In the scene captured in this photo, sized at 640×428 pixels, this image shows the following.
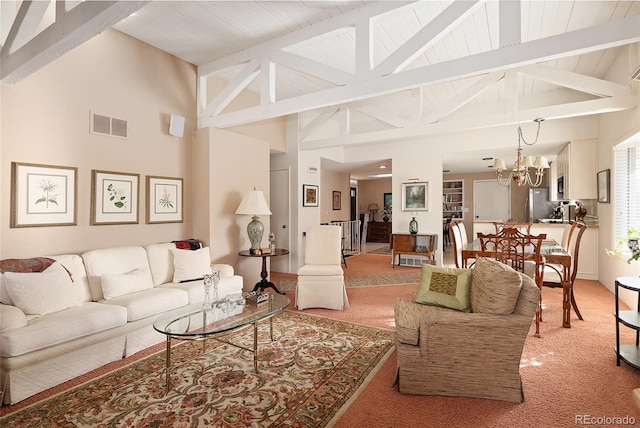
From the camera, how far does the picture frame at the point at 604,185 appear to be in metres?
4.55

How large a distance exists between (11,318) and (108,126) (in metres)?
2.19

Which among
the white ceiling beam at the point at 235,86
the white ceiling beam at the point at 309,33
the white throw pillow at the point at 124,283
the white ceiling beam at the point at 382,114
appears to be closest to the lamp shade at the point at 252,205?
the white ceiling beam at the point at 235,86

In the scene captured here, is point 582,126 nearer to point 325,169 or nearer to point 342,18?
point 342,18

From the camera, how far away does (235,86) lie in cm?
419

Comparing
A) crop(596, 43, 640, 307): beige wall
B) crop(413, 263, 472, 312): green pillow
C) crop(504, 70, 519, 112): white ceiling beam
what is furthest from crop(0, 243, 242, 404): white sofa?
crop(596, 43, 640, 307): beige wall

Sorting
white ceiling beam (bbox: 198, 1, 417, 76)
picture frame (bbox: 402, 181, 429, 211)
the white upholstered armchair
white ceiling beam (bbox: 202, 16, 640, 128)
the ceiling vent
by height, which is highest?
white ceiling beam (bbox: 198, 1, 417, 76)

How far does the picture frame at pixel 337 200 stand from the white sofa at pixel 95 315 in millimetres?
5545

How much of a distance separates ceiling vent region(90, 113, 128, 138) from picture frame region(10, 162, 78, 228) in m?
0.51

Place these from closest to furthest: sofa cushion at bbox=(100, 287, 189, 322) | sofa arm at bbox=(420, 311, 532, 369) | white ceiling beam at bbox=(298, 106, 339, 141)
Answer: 1. sofa arm at bbox=(420, 311, 532, 369)
2. sofa cushion at bbox=(100, 287, 189, 322)
3. white ceiling beam at bbox=(298, 106, 339, 141)

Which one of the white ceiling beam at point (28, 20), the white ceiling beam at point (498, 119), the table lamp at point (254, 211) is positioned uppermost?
the white ceiling beam at point (28, 20)

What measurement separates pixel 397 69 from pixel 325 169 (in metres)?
5.55

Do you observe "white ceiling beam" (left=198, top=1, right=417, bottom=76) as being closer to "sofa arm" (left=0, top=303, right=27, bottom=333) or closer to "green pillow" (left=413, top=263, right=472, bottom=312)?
"green pillow" (left=413, top=263, right=472, bottom=312)

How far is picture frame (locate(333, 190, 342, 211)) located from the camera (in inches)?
359

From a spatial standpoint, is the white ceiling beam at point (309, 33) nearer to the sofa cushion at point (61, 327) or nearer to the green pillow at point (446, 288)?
the green pillow at point (446, 288)
